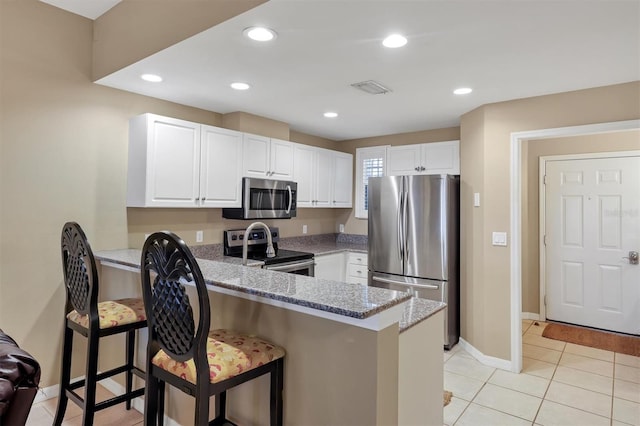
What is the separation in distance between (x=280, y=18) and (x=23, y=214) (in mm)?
2253

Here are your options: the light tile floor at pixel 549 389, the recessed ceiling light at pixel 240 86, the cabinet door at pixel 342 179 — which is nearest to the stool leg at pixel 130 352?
the recessed ceiling light at pixel 240 86

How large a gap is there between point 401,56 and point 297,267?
7.42 feet

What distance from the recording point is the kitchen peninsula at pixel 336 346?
54.3 inches

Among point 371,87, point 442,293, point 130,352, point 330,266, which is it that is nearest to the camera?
point 130,352

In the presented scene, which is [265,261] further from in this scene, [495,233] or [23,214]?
[495,233]

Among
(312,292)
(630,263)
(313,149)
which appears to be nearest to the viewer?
(312,292)

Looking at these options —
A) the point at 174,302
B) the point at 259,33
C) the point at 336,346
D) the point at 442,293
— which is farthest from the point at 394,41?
the point at 442,293

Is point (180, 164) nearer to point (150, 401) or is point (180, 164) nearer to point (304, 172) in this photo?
point (304, 172)

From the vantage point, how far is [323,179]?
4.83 meters

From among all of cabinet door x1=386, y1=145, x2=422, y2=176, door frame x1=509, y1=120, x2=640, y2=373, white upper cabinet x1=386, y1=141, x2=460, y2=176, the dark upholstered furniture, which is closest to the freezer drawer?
door frame x1=509, y1=120, x2=640, y2=373

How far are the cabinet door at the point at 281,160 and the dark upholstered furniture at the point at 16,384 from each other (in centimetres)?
317

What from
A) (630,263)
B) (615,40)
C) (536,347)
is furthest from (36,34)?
(630,263)

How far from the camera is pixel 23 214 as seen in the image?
2.60m

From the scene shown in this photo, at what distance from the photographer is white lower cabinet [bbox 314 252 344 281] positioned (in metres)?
4.28
